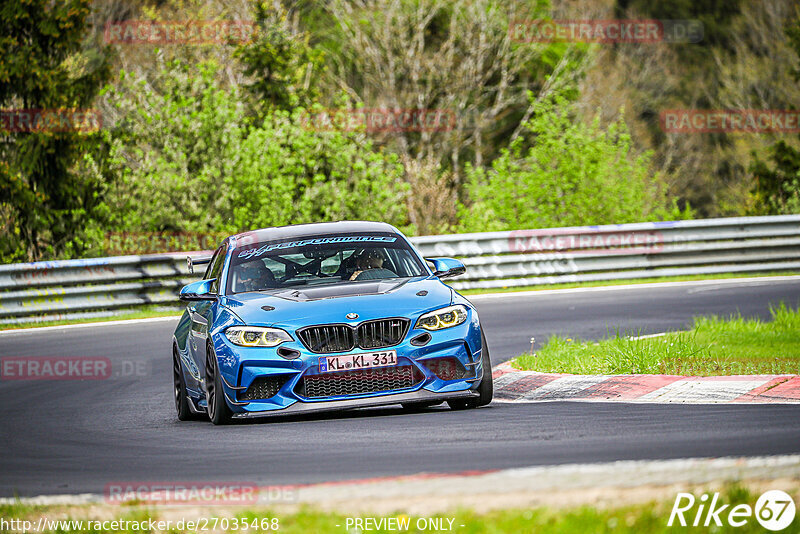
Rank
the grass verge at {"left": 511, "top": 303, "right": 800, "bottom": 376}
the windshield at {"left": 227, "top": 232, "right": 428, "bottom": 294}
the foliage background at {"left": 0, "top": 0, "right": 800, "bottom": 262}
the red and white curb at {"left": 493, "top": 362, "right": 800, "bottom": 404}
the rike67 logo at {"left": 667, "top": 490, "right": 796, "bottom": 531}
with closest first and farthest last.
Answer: the rike67 logo at {"left": 667, "top": 490, "right": 796, "bottom": 531} → the red and white curb at {"left": 493, "top": 362, "right": 800, "bottom": 404} → the windshield at {"left": 227, "top": 232, "right": 428, "bottom": 294} → the grass verge at {"left": 511, "top": 303, "right": 800, "bottom": 376} → the foliage background at {"left": 0, "top": 0, "right": 800, "bottom": 262}

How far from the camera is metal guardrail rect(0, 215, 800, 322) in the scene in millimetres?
19953

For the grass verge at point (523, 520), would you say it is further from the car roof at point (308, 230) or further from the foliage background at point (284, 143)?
the foliage background at point (284, 143)

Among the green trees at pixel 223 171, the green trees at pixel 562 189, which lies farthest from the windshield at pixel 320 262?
the green trees at pixel 562 189

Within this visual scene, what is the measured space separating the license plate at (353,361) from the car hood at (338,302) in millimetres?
251

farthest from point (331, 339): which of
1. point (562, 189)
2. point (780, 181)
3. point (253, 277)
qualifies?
point (780, 181)

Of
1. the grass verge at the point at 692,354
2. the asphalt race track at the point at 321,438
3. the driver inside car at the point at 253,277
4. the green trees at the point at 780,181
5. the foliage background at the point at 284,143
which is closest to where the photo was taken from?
the asphalt race track at the point at 321,438

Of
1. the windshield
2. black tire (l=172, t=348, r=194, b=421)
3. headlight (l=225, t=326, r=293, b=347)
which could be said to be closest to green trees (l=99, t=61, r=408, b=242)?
black tire (l=172, t=348, r=194, b=421)

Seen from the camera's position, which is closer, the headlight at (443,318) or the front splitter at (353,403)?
the front splitter at (353,403)

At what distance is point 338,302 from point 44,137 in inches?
613

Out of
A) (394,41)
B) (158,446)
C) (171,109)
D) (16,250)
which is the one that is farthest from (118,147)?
(394,41)

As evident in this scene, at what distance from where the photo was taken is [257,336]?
9266mm

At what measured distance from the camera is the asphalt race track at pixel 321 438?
6.92m

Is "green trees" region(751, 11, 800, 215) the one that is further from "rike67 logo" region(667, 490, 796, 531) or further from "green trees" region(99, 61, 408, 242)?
"rike67 logo" region(667, 490, 796, 531)

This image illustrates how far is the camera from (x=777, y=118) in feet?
173
